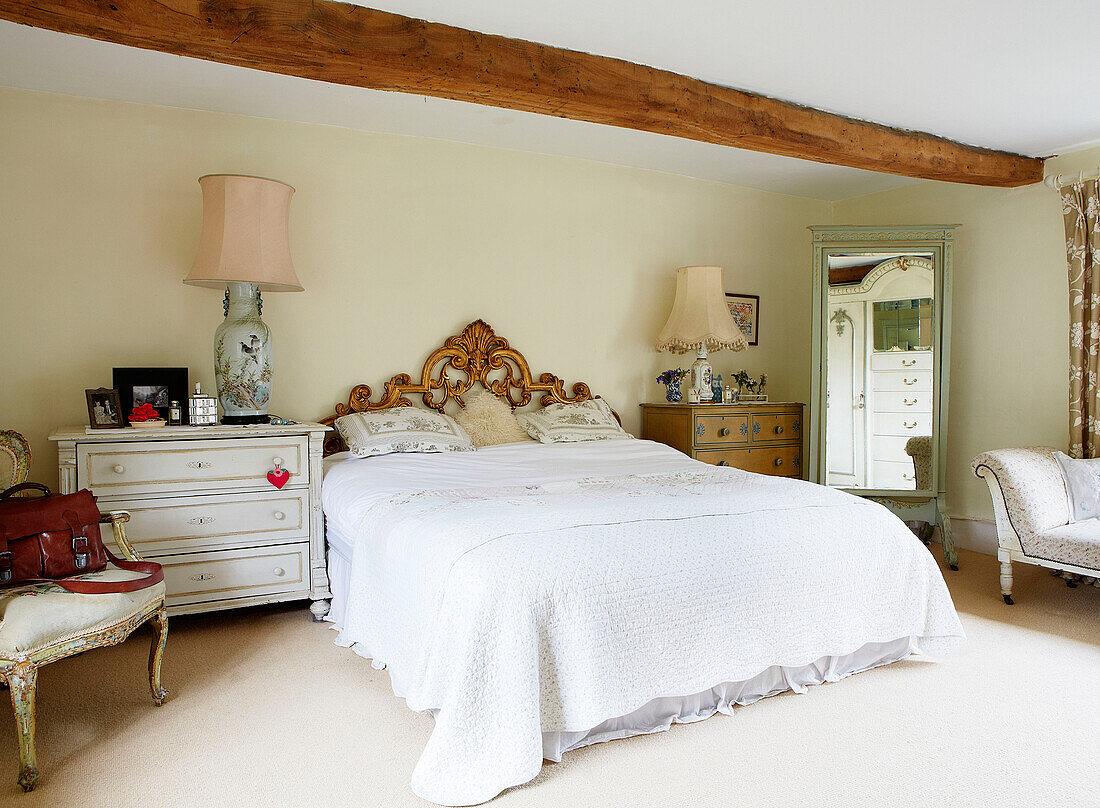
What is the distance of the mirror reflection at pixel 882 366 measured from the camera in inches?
Answer: 179

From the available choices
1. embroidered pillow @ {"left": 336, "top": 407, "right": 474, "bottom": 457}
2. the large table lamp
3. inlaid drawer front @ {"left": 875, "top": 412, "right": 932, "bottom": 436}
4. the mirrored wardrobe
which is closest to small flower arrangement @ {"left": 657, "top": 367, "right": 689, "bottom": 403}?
the mirrored wardrobe

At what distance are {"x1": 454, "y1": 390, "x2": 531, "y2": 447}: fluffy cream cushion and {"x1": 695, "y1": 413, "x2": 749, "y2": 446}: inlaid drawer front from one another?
103 centimetres

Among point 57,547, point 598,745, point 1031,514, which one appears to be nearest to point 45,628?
point 57,547

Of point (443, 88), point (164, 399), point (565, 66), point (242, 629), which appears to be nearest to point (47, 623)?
point (242, 629)

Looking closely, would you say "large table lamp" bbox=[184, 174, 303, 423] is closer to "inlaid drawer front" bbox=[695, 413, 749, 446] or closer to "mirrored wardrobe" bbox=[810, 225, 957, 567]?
"inlaid drawer front" bbox=[695, 413, 749, 446]

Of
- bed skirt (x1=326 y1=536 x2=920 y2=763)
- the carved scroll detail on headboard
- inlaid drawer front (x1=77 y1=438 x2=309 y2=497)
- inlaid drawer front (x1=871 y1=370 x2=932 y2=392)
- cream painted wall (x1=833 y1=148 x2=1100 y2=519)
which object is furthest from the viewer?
inlaid drawer front (x1=871 y1=370 x2=932 y2=392)

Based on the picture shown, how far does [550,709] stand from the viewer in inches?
80.4

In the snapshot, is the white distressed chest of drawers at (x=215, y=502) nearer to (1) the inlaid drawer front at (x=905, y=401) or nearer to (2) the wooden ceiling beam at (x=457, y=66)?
(2) the wooden ceiling beam at (x=457, y=66)

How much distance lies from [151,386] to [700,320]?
2950 mm

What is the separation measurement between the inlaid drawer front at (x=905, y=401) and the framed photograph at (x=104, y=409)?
4040mm

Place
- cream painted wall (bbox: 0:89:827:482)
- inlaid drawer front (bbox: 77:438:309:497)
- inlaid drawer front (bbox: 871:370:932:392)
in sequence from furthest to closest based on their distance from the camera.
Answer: inlaid drawer front (bbox: 871:370:932:392) < cream painted wall (bbox: 0:89:827:482) < inlaid drawer front (bbox: 77:438:309:497)

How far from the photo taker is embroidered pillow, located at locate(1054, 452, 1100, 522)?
11.9ft

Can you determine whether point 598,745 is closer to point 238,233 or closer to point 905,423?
point 238,233

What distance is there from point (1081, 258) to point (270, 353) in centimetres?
414
